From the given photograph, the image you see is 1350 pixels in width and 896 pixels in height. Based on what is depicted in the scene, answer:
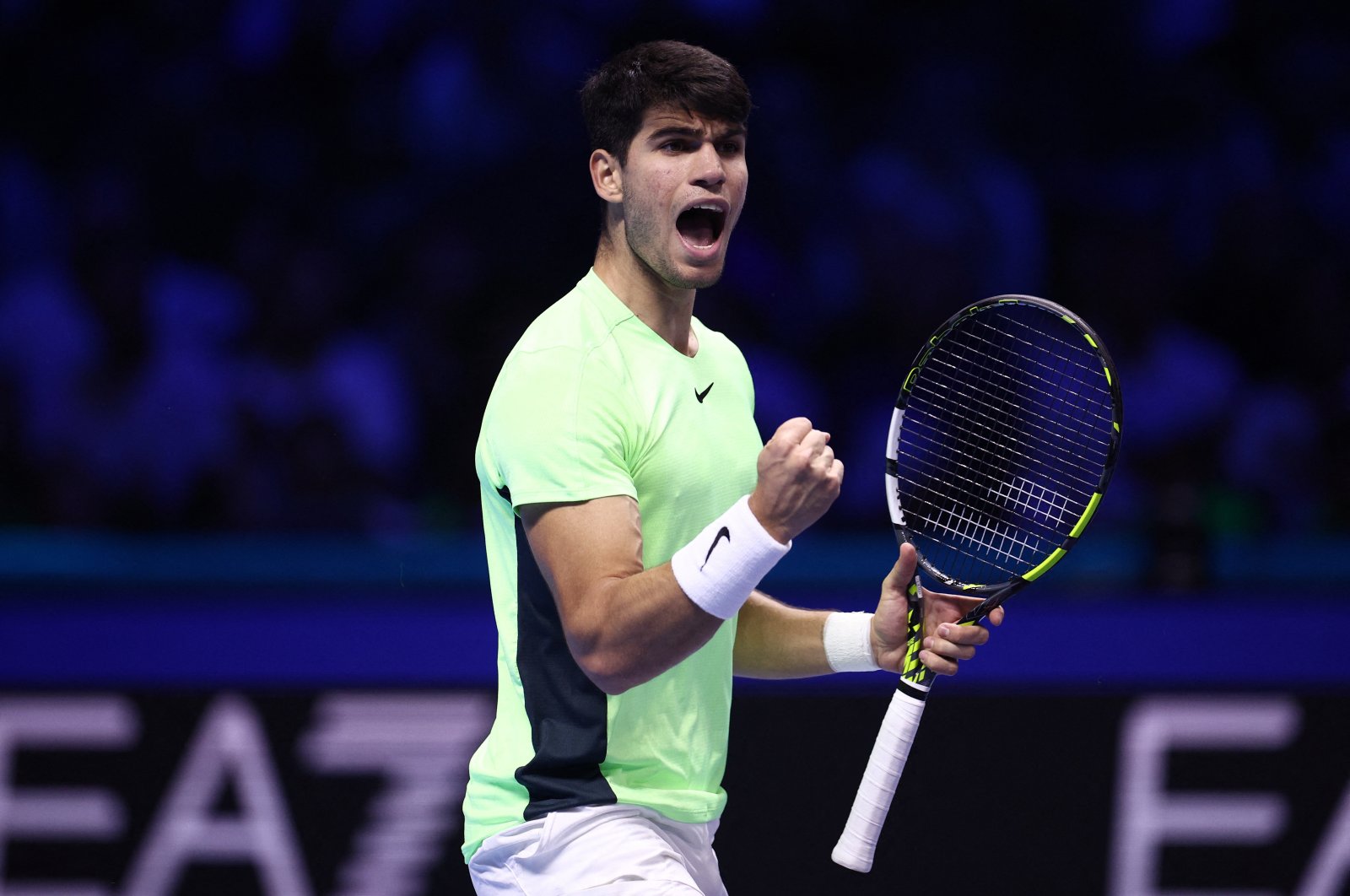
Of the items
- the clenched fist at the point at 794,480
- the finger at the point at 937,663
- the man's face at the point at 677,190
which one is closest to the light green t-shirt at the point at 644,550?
the man's face at the point at 677,190

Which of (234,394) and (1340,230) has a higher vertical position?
(1340,230)

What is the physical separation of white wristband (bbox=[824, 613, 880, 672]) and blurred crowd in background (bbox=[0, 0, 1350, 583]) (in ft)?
8.16

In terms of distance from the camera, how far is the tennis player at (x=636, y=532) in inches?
100

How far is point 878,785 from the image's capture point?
288 cm

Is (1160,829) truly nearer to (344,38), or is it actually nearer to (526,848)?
(526,848)

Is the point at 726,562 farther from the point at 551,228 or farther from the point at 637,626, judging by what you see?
the point at 551,228

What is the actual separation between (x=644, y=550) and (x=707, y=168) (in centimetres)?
67

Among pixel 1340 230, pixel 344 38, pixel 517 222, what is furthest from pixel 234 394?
pixel 1340 230

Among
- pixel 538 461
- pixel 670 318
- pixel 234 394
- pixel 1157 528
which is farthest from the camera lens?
pixel 234 394

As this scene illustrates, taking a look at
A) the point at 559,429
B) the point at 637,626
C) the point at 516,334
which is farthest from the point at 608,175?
the point at 516,334

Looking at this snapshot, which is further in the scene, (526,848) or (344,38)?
(344,38)

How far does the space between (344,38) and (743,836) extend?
148 inches

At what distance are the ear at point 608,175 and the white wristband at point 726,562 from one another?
2.37 feet

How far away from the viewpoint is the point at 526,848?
9.09 feet
